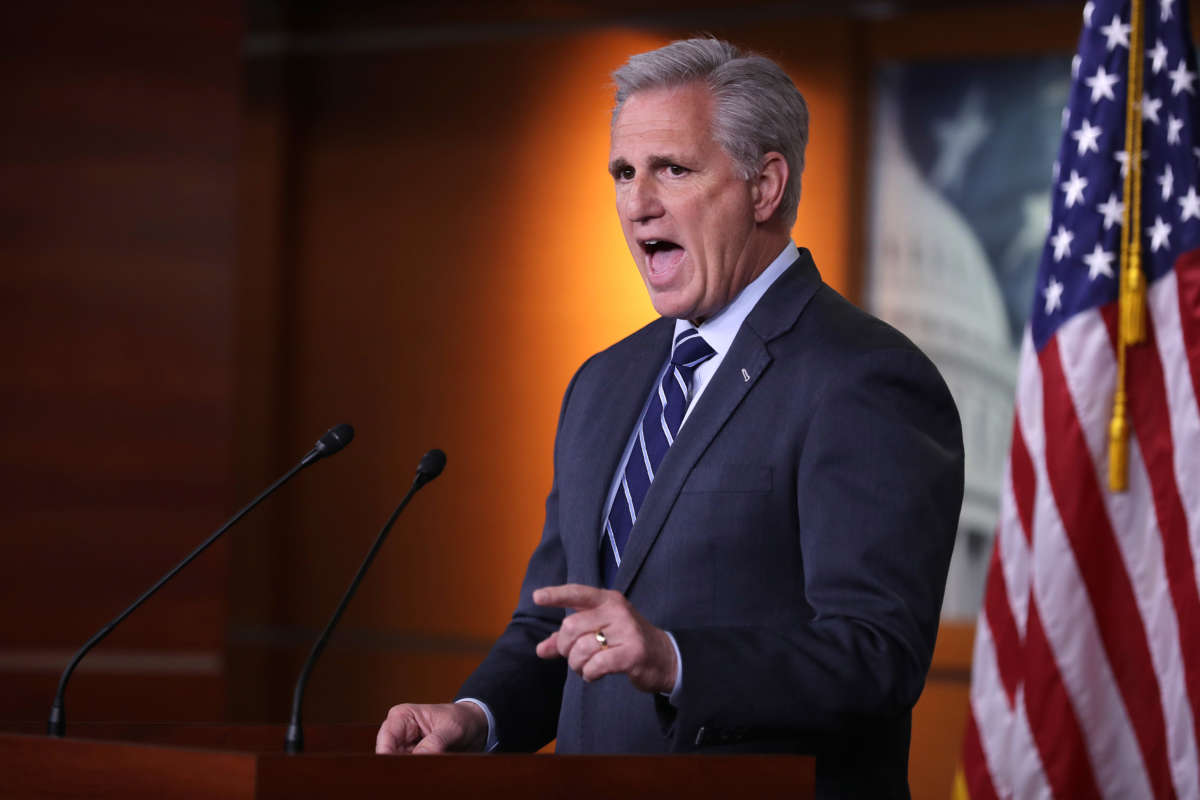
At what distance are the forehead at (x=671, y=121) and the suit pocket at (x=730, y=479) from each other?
43 cm

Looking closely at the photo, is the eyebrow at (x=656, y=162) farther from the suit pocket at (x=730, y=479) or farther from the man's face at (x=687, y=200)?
the suit pocket at (x=730, y=479)

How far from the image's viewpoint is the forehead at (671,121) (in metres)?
1.91

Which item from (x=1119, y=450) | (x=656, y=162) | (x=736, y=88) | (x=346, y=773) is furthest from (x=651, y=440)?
(x=1119, y=450)

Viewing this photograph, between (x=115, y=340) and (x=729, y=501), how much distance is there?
3737 millimetres

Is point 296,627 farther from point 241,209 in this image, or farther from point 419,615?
point 241,209

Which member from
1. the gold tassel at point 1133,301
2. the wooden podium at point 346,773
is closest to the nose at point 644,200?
the wooden podium at point 346,773

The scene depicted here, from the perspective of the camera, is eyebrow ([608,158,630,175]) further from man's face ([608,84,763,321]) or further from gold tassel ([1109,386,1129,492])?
gold tassel ([1109,386,1129,492])

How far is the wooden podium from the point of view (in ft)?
4.08

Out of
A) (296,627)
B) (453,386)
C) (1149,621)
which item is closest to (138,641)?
(296,627)

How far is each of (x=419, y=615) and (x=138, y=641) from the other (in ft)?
3.16

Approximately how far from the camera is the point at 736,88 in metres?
1.93

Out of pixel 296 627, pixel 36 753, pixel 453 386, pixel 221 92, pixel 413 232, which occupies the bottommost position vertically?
pixel 296 627

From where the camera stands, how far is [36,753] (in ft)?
4.72

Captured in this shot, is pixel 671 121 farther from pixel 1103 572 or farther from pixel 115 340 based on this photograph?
pixel 115 340
